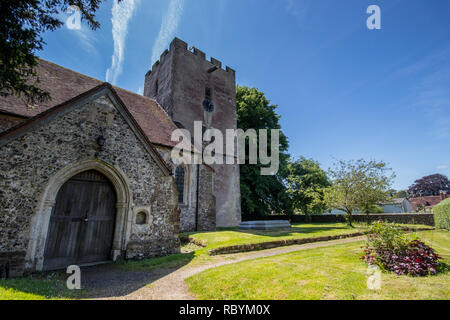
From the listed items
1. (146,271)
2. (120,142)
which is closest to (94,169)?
(120,142)

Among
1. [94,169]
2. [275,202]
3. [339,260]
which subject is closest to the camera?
[339,260]

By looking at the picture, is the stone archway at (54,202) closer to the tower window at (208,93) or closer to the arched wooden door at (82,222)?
the arched wooden door at (82,222)

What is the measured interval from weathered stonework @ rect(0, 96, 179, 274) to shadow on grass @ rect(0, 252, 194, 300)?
68 centimetres

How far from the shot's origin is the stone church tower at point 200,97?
18453mm

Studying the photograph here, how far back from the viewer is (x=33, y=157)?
248 inches

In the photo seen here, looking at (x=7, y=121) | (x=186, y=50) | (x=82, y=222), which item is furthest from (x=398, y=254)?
(x=186, y=50)

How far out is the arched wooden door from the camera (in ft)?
22.0

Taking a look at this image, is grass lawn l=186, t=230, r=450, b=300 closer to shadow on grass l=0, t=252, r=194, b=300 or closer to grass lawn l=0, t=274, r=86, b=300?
shadow on grass l=0, t=252, r=194, b=300

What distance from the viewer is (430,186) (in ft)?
172

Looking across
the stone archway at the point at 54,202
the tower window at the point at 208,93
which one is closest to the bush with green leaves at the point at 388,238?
the stone archway at the point at 54,202

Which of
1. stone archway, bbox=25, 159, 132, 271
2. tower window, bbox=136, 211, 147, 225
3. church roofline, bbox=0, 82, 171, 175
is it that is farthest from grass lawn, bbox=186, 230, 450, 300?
church roofline, bbox=0, 82, 171, 175

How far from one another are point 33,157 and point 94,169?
1.68m

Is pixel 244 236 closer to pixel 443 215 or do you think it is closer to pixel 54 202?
pixel 54 202

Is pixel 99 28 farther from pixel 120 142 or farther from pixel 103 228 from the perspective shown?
pixel 103 228
